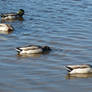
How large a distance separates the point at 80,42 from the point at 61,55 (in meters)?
2.06

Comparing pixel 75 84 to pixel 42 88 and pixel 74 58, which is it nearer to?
pixel 42 88

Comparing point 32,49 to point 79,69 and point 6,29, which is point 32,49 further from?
point 6,29

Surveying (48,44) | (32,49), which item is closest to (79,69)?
(32,49)

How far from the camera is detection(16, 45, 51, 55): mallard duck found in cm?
1554

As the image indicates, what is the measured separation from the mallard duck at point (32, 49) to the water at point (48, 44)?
26 centimetres

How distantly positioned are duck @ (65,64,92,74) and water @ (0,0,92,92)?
0.70 feet

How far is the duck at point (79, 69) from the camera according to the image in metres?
13.5

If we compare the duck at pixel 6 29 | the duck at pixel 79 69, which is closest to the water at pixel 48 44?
the duck at pixel 79 69

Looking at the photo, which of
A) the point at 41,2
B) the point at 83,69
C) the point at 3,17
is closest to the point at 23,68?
the point at 83,69

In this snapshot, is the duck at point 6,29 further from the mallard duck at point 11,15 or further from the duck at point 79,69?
the duck at point 79,69

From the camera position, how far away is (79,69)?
1349 cm

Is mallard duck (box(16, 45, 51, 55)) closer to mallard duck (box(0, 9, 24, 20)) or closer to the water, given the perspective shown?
the water

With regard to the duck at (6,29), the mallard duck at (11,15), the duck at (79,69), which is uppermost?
the mallard duck at (11,15)

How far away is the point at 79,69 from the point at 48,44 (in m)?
3.95
